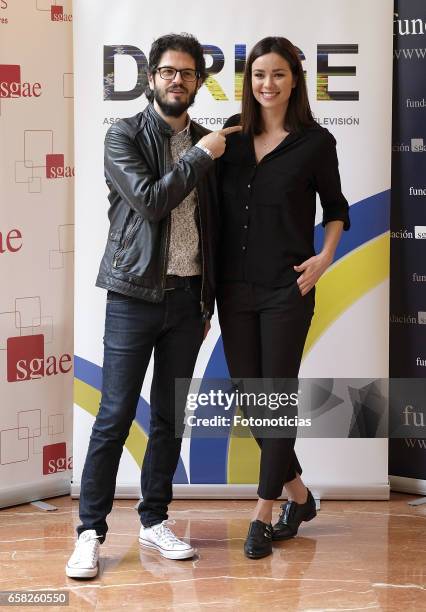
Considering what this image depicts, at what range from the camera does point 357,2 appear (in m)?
3.75

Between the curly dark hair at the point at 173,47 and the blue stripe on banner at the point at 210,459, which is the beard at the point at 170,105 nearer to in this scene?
the curly dark hair at the point at 173,47

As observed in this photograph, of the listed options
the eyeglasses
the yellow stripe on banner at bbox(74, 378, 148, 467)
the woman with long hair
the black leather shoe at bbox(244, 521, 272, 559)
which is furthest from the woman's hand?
the yellow stripe on banner at bbox(74, 378, 148, 467)

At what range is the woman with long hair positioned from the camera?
3078mm

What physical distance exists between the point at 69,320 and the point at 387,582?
1652 mm

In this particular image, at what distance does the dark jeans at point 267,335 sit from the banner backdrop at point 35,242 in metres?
0.97

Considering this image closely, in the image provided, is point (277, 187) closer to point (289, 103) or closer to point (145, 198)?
point (289, 103)

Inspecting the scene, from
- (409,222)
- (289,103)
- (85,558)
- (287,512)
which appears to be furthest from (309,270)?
(85,558)

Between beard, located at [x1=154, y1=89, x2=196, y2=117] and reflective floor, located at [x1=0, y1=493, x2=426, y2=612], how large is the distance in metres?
1.41

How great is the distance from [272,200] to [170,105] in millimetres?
437

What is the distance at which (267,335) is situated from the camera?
312 cm

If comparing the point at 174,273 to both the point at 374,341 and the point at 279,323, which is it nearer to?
the point at 279,323

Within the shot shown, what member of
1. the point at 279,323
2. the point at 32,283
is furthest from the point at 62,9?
the point at 279,323

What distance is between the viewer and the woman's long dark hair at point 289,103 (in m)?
3.06

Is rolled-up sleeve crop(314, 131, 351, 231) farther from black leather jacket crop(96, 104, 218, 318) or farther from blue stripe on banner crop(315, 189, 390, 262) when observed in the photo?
blue stripe on banner crop(315, 189, 390, 262)
